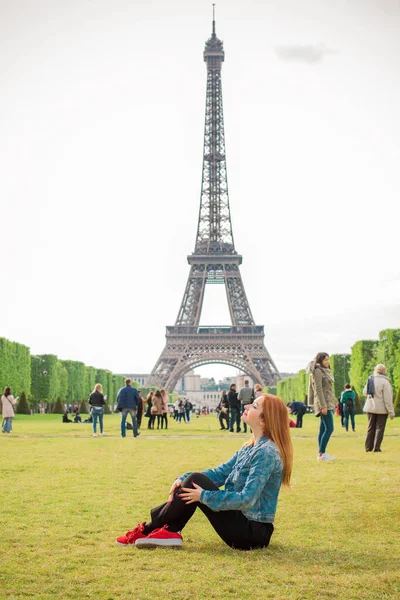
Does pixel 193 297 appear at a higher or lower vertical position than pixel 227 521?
higher

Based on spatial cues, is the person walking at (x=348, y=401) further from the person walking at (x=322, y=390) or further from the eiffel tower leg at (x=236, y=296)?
the eiffel tower leg at (x=236, y=296)

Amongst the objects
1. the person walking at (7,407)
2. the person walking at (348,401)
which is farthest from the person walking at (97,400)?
the person walking at (348,401)

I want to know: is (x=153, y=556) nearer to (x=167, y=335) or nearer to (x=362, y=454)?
(x=362, y=454)

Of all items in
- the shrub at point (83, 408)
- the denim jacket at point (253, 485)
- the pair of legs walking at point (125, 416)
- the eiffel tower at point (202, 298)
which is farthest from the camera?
the eiffel tower at point (202, 298)

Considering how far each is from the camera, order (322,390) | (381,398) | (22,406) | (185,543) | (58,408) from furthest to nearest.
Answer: (58,408)
(22,406)
(381,398)
(322,390)
(185,543)

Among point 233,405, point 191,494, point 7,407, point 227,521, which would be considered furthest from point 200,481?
point 233,405

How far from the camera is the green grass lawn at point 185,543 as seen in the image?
4.77 metres

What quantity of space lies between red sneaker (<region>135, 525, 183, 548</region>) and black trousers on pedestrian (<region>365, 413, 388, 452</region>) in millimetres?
9809

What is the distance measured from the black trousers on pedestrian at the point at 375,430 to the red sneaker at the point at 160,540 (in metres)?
9.81

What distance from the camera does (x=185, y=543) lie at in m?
6.28

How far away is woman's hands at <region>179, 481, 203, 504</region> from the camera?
5645 mm

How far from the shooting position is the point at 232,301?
83.9m

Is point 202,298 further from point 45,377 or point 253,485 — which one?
point 253,485

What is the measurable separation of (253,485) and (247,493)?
0.07 meters
